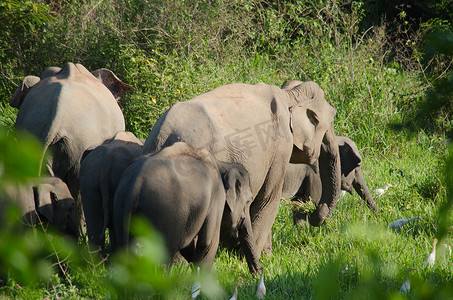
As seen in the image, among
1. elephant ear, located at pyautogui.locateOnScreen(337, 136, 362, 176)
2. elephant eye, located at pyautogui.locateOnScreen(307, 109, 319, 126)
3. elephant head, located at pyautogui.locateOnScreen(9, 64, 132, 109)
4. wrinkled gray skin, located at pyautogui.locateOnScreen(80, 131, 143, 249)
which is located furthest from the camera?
elephant ear, located at pyautogui.locateOnScreen(337, 136, 362, 176)

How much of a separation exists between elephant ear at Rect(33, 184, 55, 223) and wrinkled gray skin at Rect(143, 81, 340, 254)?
2.85ft

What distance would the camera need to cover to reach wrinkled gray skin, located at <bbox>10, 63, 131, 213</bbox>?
5.43 m

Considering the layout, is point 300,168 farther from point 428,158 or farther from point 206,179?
point 206,179

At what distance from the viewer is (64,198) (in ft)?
15.2

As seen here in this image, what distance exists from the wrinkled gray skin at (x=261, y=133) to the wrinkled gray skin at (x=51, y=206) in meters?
0.86

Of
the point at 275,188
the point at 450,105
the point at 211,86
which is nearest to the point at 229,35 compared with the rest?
the point at 211,86

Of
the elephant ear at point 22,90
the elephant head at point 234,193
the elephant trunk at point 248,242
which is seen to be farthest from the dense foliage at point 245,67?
the elephant ear at point 22,90

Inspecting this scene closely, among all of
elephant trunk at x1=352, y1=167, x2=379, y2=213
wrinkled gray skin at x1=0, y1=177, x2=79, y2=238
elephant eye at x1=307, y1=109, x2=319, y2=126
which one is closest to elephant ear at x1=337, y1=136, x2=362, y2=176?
elephant trunk at x1=352, y1=167, x2=379, y2=213

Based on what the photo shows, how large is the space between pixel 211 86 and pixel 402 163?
3007mm

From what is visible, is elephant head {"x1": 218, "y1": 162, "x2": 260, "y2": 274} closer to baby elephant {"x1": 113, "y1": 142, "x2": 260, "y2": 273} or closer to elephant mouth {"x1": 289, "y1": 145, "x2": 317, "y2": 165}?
baby elephant {"x1": 113, "y1": 142, "x2": 260, "y2": 273}

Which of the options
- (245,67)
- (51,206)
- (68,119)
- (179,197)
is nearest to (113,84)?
(68,119)

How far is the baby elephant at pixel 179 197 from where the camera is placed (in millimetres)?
3498

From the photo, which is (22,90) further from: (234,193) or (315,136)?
(234,193)

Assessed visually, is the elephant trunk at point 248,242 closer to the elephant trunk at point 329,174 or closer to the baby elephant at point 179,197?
the baby elephant at point 179,197
